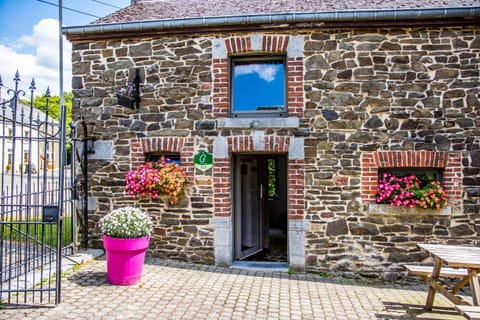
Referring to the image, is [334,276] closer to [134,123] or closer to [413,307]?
[413,307]

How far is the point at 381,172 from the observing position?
608 centimetres

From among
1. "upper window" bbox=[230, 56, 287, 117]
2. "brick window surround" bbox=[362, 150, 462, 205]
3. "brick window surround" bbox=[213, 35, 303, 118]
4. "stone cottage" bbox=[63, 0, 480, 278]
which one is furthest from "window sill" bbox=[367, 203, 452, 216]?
"upper window" bbox=[230, 56, 287, 117]

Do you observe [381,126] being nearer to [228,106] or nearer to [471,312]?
[228,106]

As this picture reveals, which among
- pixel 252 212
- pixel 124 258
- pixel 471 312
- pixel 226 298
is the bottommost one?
pixel 226 298

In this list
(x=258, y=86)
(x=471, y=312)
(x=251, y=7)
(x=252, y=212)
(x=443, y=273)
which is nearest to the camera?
(x=471, y=312)

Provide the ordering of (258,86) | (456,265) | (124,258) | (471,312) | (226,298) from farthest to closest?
(258,86) → (124,258) → (226,298) → (456,265) → (471,312)

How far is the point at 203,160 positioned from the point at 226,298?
239cm

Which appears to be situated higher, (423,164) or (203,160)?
(203,160)

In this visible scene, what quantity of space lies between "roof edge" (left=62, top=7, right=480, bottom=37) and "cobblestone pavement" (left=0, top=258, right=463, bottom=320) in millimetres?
4102

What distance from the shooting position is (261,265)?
644 cm

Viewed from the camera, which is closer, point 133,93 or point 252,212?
point 133,93

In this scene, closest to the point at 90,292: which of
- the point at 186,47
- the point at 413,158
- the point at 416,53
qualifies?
the point at 186,47

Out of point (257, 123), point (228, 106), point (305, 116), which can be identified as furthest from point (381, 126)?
point (228, 106)

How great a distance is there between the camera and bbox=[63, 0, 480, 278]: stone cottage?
19.3 ft
